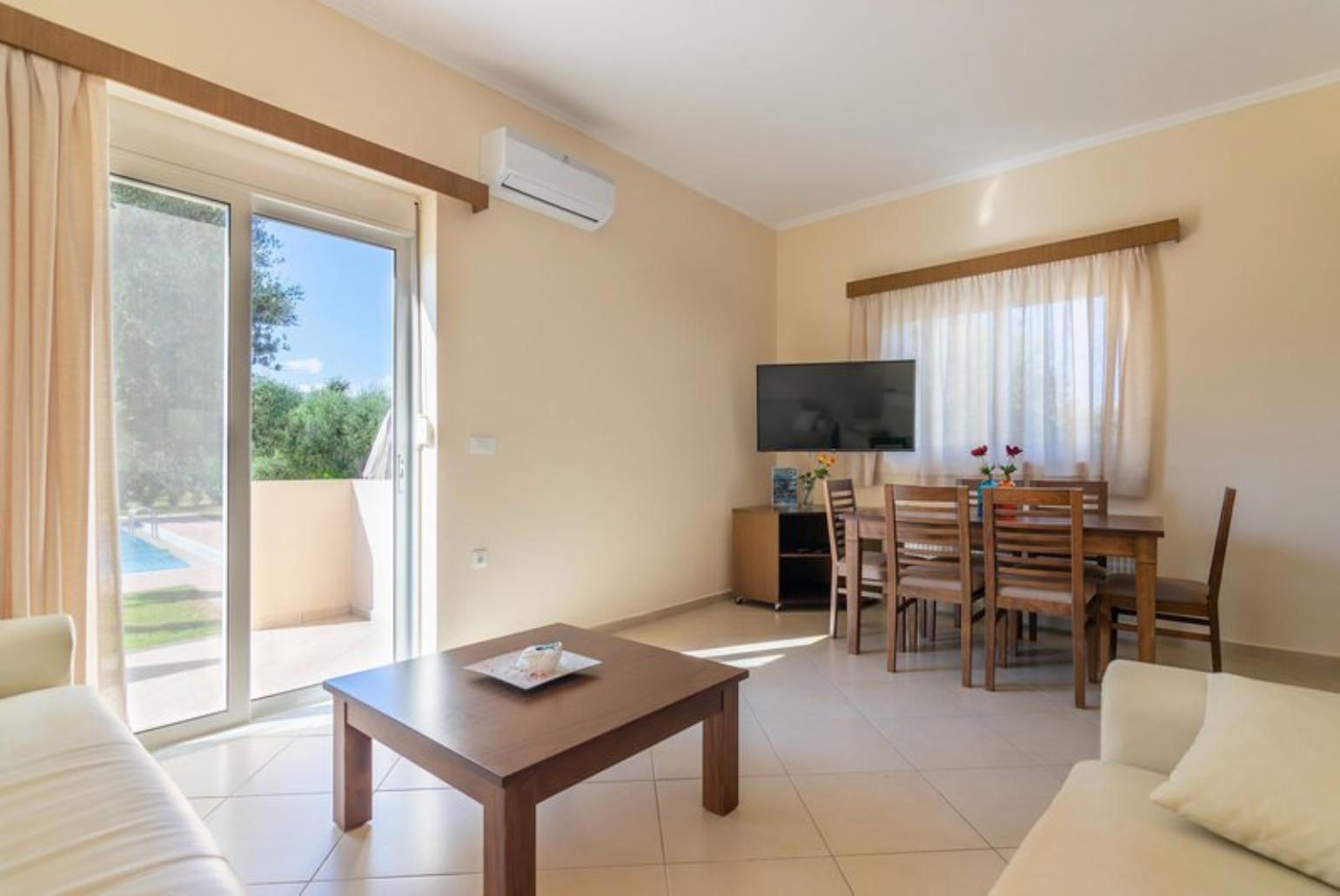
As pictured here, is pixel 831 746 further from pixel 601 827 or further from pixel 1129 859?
pixel 1129 859

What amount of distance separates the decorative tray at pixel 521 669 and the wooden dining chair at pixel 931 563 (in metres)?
1.75

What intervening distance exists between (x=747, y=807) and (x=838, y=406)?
2975 millimetres

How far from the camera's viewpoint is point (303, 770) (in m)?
2.11

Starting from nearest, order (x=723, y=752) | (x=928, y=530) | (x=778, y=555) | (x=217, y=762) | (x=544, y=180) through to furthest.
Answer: (x=723, y=752), (x=217, y=762), (x=928, y=530), (x=544, y=180), (x=778, y=555)

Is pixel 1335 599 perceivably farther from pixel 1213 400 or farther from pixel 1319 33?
pixel 1319 33

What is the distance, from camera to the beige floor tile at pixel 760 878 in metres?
1.53

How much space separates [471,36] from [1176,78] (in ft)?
11.1

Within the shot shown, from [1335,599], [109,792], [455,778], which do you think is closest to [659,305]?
[455,778]

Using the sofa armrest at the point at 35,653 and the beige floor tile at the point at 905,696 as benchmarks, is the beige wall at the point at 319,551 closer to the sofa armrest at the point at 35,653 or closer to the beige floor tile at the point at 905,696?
the sofa armrest at the point at 35,653

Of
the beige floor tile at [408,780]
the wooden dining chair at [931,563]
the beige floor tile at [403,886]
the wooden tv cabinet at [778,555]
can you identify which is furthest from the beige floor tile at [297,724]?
the wooden tv cabinet at [778,555]

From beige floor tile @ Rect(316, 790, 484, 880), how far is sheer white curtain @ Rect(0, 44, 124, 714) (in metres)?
0.96

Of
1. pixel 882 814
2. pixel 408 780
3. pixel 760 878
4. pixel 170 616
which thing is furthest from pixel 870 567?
pixel 170 616

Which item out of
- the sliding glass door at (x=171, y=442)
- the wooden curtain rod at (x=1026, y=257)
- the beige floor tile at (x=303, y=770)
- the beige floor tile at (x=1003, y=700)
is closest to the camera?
the beige floor tile at (x=303, y=770)

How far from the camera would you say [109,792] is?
1170 millimetres
